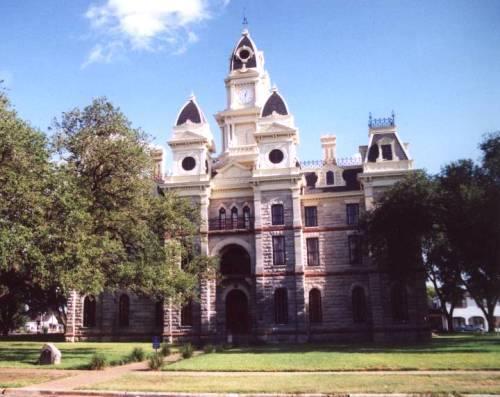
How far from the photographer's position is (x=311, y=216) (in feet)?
152

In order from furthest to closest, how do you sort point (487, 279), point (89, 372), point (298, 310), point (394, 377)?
point (298, 310), point (487, 279), point (89, 372), point (394, 377)

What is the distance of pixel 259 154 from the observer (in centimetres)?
4628

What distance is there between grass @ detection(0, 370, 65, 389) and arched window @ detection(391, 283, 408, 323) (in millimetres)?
29935

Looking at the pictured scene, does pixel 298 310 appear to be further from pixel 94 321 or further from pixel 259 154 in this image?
pixel 94 321

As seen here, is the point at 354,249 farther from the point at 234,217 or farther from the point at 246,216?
the point at 234,217

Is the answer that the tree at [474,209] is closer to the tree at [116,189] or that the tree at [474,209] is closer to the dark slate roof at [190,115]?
the tree at [116,189]

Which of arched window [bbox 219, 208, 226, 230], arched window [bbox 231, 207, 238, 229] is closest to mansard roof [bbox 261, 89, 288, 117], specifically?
arched window [bbox 231, 207, 238, 229]

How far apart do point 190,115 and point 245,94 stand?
7.59 m

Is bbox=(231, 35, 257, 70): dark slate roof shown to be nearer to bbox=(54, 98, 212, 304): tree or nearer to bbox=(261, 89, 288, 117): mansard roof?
bbox=(261, 89, 288, 117): mansard roof

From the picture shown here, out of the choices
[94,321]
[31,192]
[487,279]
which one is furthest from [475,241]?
[94,321]

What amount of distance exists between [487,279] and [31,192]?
31.6m

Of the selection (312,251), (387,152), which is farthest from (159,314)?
(387,152)

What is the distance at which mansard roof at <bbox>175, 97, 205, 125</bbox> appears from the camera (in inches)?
1927

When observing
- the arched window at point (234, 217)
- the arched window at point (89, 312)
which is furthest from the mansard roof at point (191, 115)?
the arched window at point (89, 312)
